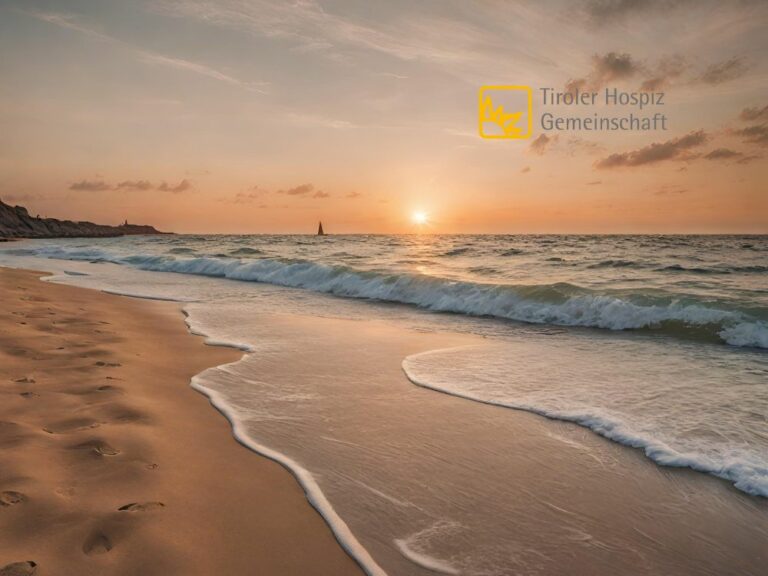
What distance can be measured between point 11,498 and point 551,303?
10.6 m

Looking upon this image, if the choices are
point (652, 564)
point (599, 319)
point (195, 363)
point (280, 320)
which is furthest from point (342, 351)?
point (599, 319)

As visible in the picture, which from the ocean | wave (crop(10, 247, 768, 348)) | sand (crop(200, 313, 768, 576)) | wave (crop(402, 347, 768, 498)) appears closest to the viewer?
sand (crop(200, 313, 768, 576))

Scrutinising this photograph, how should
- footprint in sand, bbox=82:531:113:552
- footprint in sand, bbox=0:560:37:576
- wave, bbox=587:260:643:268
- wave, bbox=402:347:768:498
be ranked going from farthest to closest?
wave, bbox=587:260:643:268 → wave, bbox=402:347:768:498 → footprint in sand, bbox=82:531:113:552 → footprint in sand, bbox=0:560:37:576

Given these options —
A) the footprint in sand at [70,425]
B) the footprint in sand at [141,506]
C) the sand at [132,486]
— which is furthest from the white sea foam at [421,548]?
the footprint in sand at [70,425]

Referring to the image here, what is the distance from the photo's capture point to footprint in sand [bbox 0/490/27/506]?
256 cm

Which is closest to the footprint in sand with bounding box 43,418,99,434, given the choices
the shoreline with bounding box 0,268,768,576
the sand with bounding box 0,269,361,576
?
the sand with bounding box 0,269,361,576

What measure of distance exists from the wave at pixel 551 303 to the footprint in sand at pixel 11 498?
31.8 ft

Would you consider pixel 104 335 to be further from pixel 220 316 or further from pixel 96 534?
pixel 96 534

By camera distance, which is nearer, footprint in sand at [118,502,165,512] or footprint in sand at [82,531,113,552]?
footprint in sand at [82,531,113,552]

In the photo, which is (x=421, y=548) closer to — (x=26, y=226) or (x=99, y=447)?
(x=99, y=447)

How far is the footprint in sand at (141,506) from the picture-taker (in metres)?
2.67

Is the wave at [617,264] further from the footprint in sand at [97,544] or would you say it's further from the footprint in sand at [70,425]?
the footprint in sand at [97,544]

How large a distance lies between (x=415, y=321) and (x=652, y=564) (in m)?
7.96

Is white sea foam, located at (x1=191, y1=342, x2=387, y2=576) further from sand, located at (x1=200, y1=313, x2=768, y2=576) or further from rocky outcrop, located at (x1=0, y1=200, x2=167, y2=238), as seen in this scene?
rocky outcrop, located at (x1=0, y1=200, x2=167, y2=238)
